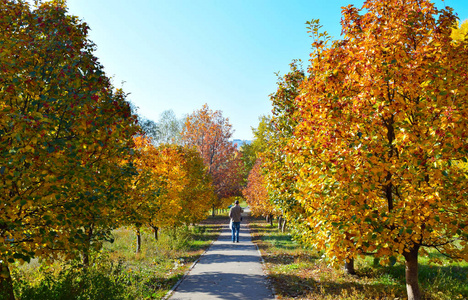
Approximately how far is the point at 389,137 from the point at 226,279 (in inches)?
238

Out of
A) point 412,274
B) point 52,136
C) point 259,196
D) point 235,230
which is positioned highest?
point 52,136

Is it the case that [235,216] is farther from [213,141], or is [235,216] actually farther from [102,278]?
[213,141]

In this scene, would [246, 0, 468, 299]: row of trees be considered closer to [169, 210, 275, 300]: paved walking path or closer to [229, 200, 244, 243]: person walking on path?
[169, 210, 275, 300]: paved walking path

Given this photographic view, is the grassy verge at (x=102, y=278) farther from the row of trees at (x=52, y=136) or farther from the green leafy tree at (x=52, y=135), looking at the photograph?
the green leafy tree at (x=52, y=135)

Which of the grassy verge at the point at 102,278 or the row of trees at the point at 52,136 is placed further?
the grassy verge at the point at 102,278

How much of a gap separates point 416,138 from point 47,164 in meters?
5.56

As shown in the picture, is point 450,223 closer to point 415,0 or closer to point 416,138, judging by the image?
point 416,138

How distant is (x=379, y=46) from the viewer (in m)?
5.16

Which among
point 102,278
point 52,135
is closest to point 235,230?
point 102,278

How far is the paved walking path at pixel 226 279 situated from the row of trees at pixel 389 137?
322cm

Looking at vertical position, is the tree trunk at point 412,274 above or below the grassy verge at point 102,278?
above

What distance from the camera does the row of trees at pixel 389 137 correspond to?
466 cm

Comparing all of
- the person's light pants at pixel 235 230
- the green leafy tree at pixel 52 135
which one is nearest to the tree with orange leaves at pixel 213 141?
the person's light pants at pixel 235 230

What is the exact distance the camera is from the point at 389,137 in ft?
18.8
